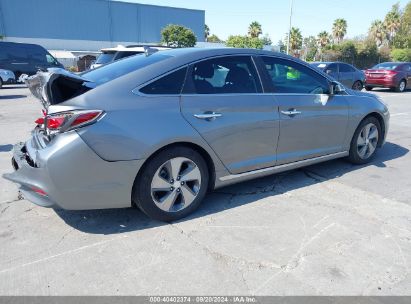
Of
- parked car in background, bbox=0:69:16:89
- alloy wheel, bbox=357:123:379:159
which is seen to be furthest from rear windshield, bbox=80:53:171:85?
parked car in background, bbox=0:69:16:89

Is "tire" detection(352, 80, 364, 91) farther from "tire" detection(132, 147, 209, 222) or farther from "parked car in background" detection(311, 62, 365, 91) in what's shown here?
"tire" detection(132, 147, 209, 222)

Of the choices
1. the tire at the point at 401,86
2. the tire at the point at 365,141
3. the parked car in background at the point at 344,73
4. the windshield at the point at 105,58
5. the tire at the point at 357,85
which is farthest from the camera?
the tire at the point at 401,86

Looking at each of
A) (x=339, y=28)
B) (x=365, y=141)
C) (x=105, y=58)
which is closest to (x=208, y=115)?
(x=365, y=141)

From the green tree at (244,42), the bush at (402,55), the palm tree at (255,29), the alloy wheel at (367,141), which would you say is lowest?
the alloy wheel at (367,141)

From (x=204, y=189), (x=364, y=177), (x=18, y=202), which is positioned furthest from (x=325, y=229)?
(x=18, y=202)

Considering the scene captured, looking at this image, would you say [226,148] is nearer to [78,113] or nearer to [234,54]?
[234,54]

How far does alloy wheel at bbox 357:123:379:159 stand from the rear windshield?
3.12 metres

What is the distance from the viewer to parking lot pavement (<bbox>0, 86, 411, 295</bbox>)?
257cm

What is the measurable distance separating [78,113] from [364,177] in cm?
369

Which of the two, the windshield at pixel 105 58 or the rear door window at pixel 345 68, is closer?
the windshield at pixel 105 58

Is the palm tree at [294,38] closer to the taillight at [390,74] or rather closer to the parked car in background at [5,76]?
the taillight at [390,74]

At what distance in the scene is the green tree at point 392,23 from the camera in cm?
6538

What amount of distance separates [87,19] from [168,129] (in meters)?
67.5

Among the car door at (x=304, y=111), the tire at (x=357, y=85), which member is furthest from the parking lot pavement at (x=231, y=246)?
the tire at (x=357, y=85)
